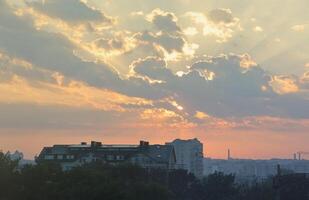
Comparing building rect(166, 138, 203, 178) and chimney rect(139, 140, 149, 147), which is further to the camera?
building rect(166, 138, 203, 178)

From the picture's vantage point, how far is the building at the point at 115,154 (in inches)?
4163

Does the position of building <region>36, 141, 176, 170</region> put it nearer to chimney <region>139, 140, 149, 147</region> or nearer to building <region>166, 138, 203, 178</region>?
chimney <region>139, 140, 149, 147</region>

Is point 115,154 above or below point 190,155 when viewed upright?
below

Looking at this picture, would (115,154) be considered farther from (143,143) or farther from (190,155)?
(190,155)

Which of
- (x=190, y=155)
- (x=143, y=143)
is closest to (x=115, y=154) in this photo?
(x=143, y=143)

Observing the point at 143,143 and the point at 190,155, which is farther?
the point at 190,155

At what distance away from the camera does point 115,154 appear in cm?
10800

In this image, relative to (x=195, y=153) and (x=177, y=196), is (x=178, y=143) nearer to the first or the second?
(x=195, y=153)

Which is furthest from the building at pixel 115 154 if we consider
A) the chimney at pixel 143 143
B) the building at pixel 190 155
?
the building at pixel 190 155

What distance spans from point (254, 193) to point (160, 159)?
20206mm

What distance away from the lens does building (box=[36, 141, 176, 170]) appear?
4163 inches

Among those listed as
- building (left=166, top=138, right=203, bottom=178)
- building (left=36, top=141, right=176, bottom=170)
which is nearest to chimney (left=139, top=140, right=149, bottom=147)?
building (left=36, top=141, right=176, bottom=170)

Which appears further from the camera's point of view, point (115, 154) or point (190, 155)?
point (190, 155)

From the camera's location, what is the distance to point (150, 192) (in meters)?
59.4
